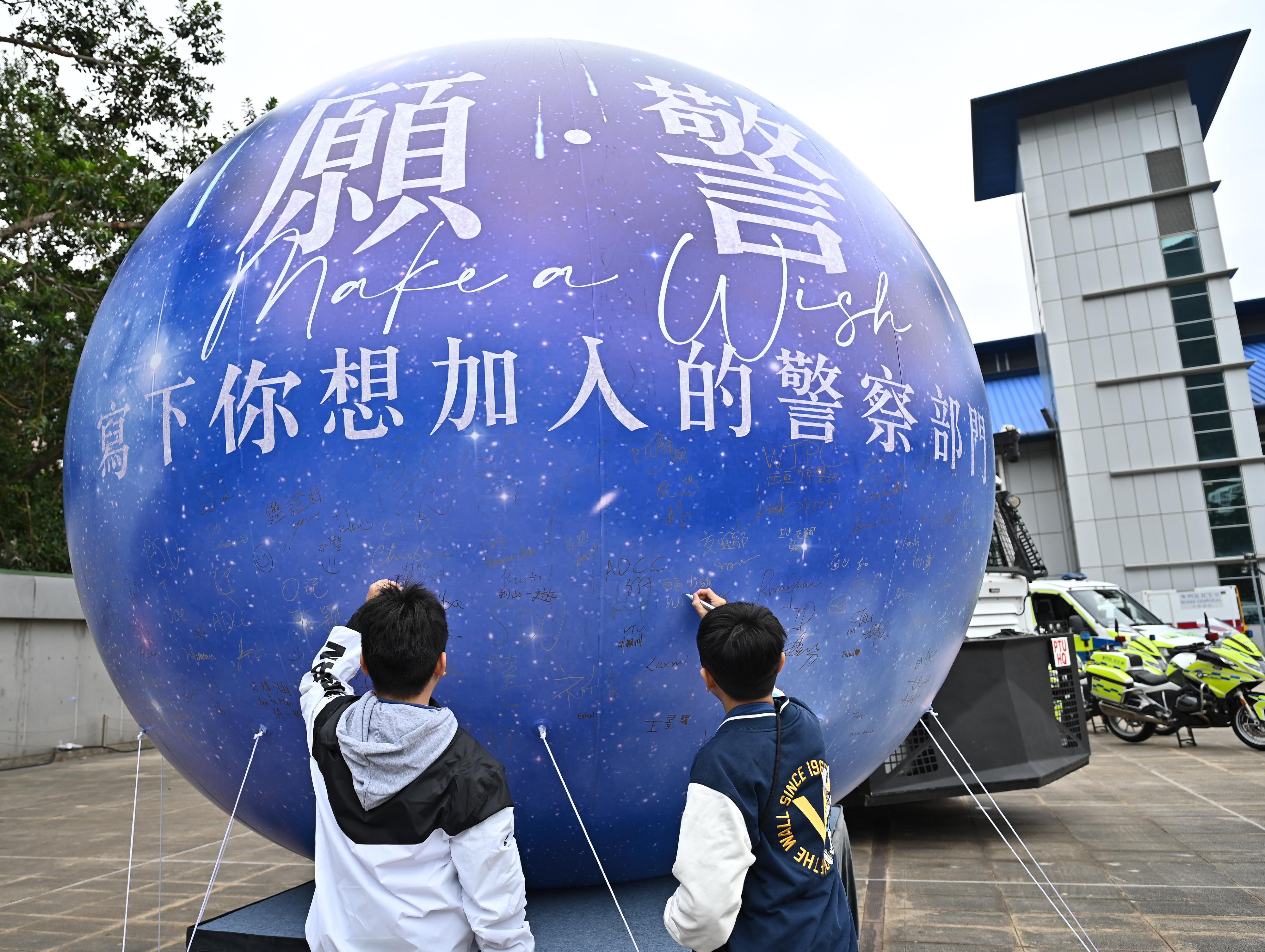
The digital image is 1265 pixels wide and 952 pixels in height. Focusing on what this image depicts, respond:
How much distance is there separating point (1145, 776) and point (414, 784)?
8401 mm

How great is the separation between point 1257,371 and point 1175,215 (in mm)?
7682

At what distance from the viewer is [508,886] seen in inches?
72.6

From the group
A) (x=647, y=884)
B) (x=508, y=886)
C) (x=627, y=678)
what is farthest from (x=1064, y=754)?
(x=508, y=886)

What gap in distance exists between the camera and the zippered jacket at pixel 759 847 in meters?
1.70

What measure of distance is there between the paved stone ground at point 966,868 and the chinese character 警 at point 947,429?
221cm

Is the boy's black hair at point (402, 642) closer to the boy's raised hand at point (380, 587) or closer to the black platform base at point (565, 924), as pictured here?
the boy's raised hand at point (380, 587)

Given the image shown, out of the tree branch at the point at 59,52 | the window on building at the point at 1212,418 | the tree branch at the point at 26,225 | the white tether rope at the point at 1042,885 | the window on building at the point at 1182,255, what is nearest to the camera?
the white tether rope at the point at 1042,885

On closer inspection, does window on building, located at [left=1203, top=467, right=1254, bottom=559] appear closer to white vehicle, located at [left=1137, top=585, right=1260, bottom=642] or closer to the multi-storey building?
the multi-storey building

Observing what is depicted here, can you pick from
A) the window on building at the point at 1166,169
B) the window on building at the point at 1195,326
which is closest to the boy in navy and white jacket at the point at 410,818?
the window on building at the point at 1195,326

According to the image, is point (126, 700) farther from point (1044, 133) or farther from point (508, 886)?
point (1044, 133)

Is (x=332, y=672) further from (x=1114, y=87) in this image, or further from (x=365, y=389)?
(x=1114, y=87)

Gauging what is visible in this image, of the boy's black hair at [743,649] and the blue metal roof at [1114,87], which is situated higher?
the blue metal roof at [1114,87]

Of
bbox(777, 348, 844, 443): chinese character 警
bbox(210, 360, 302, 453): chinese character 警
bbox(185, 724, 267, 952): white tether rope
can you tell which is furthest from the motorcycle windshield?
bbox(210, 360, 302, 453): chinese character 警

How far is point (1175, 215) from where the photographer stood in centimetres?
2411
